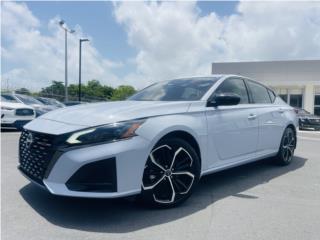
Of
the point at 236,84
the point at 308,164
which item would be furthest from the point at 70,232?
the point at 308,164

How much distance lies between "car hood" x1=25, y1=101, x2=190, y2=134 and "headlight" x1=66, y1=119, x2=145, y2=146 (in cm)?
7

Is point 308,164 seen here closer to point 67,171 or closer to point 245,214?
point 245,214

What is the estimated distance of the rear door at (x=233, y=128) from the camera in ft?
13.5

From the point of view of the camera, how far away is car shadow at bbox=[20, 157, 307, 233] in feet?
10.2

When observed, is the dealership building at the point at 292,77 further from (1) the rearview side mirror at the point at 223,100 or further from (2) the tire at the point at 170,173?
(2) the tire at the point at 170,173

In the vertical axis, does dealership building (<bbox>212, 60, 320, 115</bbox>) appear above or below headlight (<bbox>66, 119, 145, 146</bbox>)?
above

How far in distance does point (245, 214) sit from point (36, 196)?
7.92 ft

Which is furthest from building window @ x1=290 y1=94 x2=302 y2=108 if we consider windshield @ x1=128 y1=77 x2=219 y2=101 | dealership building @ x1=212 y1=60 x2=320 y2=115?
windshield @ x1=128 y1=77 x2=219 y2=101

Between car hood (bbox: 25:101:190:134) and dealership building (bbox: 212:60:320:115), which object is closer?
car hood (bbox: 25:101:190:134)

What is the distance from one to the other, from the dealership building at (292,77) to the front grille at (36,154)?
27.7 meters

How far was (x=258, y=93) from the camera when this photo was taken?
547 cm

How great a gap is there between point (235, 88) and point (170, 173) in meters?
1.98

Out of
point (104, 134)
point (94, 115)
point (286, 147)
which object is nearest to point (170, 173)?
point (104, 134)

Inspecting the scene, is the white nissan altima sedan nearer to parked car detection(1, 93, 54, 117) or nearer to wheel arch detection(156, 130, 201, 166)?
wheel arch detection(156, 130, 201, 166)
